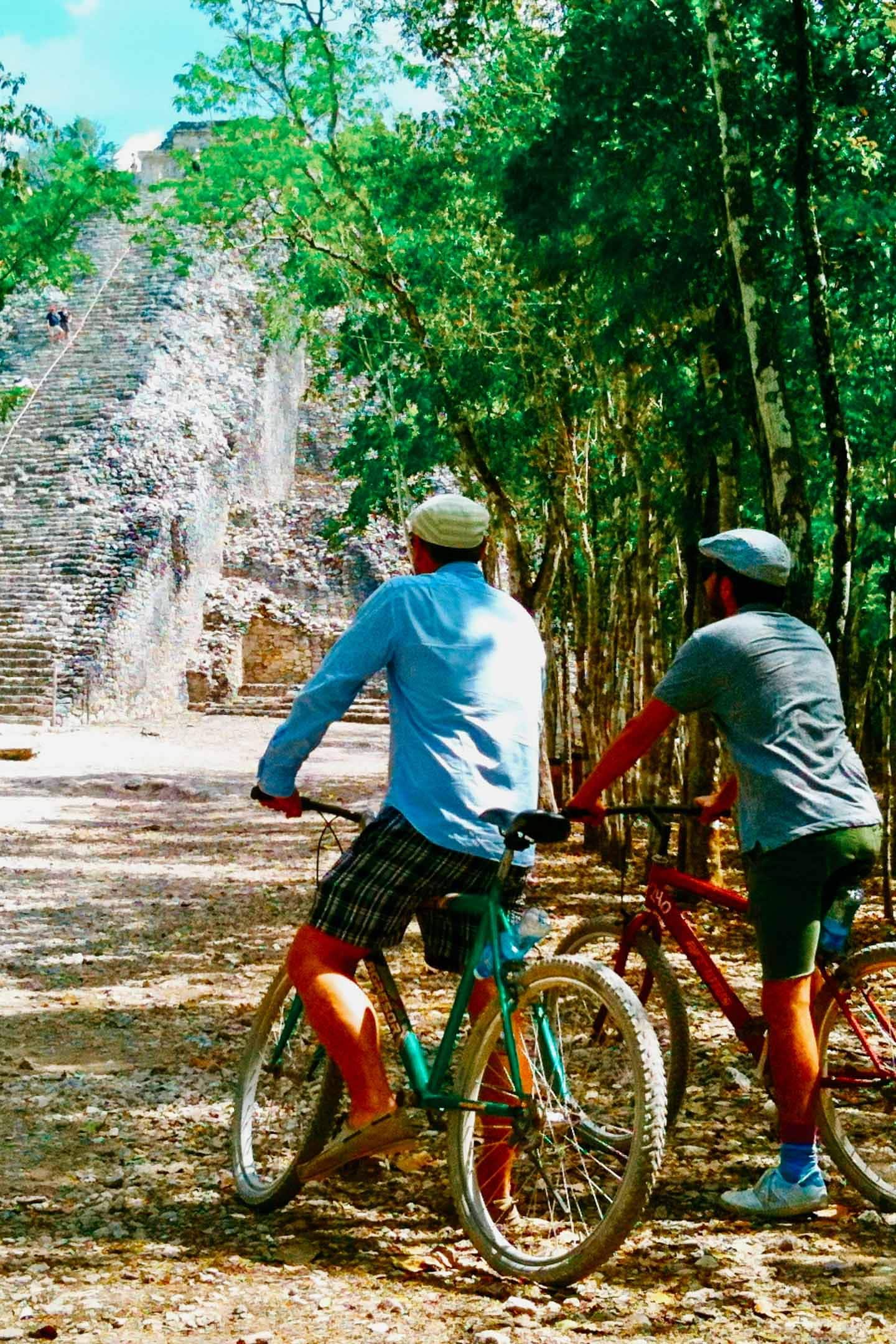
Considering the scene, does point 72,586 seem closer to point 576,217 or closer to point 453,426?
point 453,426

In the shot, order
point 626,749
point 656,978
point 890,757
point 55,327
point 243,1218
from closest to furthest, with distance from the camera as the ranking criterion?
1. point 626,749
2. point 243,1218
3. point 656,978
4. point 890,757
5. point 55,327

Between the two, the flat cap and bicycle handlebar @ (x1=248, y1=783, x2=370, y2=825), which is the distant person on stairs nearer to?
bicycle handlebar @ (x1=248, y1=783, x2=370, y2=825)

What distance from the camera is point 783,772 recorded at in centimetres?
399

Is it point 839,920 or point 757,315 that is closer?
point 839,920

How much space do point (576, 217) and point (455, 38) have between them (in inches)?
152

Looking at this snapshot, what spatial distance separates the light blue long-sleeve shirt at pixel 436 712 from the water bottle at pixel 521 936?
16cm

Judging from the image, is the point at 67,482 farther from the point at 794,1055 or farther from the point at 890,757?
the point at 794,1055

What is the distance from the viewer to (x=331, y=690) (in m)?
3.86

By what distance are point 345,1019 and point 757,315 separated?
15.8ft

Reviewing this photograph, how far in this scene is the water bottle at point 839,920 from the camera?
4.07m

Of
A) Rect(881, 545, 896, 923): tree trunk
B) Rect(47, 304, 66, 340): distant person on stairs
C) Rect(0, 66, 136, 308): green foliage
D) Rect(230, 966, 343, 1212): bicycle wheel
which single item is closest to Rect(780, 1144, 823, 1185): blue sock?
Rect(230, 966, 343, 1212): bicycle wheel

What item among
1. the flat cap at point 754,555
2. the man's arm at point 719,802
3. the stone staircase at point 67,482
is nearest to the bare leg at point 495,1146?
the man's arm at point 719,802

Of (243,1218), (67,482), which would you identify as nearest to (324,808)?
(243,1218)

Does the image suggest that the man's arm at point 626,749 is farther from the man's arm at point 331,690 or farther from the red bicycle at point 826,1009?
the man's arm at point 331,690
